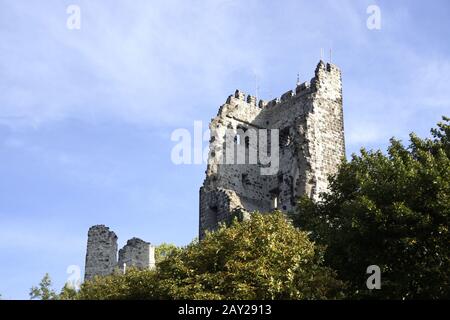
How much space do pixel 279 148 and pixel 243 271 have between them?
2485 cm

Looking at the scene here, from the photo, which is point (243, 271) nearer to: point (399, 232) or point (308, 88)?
point (399, 232)

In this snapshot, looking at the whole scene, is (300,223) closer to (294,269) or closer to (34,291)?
(294,269)

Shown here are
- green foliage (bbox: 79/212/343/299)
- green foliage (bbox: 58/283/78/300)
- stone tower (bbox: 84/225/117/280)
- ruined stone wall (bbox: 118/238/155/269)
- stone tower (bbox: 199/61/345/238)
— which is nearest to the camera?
green foliage (bbox: 79/212/343/299)

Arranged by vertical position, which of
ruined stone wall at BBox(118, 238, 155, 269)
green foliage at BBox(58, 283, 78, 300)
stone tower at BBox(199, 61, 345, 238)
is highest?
stone tower at BBox(199, 61, 345, 238)

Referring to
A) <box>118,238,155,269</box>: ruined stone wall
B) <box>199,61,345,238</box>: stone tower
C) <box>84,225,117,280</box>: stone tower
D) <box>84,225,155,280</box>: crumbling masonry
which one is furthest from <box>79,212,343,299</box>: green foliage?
<box>199,61,345,238</box>: stone tower

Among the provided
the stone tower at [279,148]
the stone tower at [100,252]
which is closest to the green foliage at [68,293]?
the stone tower at [100,252]

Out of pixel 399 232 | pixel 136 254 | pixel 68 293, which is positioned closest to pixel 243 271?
pixel 399 232

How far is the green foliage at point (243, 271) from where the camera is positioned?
26312 millimetres

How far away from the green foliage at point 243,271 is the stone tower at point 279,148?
12.7 metres

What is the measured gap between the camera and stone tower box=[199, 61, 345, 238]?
148 feet

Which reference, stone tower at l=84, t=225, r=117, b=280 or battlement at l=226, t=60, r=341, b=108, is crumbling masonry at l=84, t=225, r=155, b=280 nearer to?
stone tower at l=84, t=225, r=117, b=280

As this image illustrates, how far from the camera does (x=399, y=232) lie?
2767 centimetres
